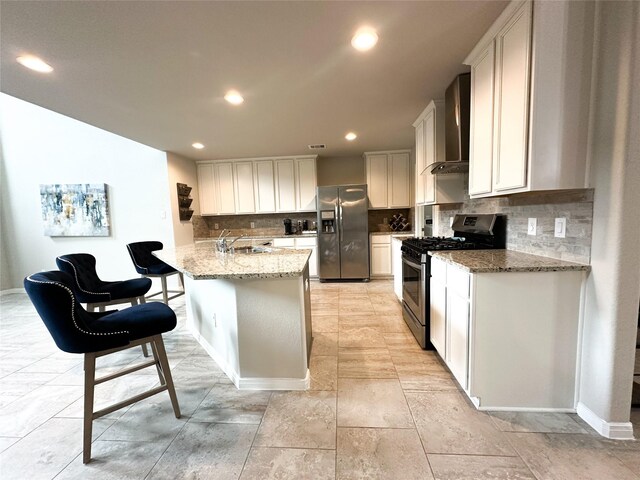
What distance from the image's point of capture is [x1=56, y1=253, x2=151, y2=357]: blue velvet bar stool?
2127 millimetres

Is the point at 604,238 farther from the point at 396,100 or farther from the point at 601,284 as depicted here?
the point at 396,100

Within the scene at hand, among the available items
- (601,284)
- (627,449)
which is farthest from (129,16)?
(627,449)

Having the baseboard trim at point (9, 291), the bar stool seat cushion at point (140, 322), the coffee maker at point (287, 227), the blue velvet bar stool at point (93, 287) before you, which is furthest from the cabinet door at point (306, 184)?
the baseboard trim at point (9, 291)

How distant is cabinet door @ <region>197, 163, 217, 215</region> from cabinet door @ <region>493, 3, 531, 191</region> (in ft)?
15.4

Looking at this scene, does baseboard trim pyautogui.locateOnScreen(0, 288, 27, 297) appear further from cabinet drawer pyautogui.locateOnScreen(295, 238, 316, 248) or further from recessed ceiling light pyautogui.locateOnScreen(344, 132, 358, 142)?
recessed ceiling light pyautogui.locateOnScreen(344, 132, 358, 142)

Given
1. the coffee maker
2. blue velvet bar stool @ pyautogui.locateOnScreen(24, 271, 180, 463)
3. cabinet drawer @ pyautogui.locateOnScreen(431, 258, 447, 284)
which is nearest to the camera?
blue velvet bar stool @ pyautogui.locateOnScreen(24, 271, 180, 463)

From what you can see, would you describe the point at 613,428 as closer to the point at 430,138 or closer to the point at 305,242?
the point at 430,138

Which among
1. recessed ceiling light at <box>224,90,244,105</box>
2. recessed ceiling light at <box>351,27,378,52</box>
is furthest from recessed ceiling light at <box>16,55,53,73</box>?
recessed ceiling light at <box>351,27,378,52</box>

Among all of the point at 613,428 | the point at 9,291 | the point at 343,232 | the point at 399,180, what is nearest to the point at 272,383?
the point at 613,428

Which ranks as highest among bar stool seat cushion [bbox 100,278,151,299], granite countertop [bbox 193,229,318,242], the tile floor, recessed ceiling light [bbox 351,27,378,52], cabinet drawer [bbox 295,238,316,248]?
recessed ceiling light [bbox 351,27,378,52]

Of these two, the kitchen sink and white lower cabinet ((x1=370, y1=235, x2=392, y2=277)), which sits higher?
the kitchen sink

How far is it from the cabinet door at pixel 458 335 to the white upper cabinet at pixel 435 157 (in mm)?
1352

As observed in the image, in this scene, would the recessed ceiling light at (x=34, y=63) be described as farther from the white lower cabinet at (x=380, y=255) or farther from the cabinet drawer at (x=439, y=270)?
the white lower cabinet at (x=380, y=255)

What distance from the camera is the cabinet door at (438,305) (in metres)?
1.96
